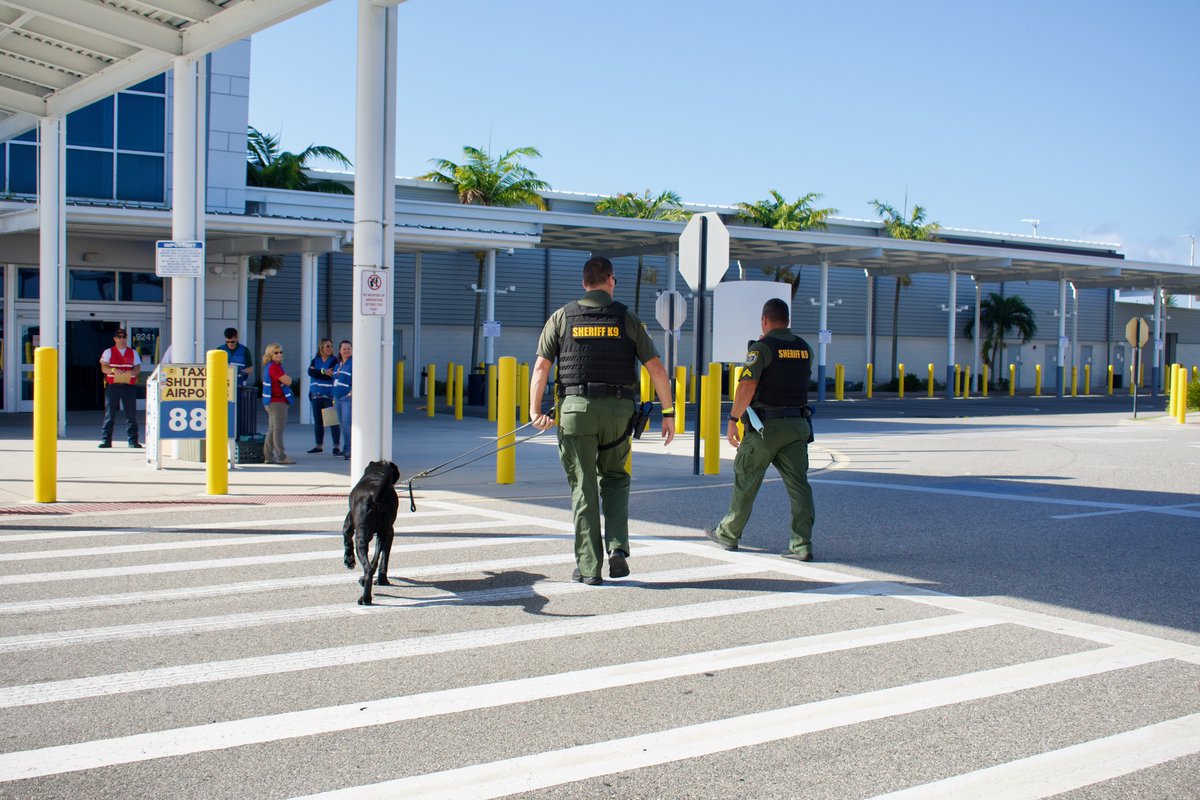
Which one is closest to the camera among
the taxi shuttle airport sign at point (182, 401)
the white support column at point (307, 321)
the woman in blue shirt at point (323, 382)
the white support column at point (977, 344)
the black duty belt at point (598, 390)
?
the black duty belt at point (598, 390)

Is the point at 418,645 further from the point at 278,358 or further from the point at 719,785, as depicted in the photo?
the point at 278,358

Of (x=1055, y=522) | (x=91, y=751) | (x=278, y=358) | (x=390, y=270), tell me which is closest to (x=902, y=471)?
(x=1055, y=522)

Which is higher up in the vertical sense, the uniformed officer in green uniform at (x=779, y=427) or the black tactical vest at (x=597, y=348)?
the black tactical vest at (x=597, y=348)

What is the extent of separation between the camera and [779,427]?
27.3 ft

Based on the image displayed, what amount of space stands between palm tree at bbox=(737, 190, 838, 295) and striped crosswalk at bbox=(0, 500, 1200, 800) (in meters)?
38.1

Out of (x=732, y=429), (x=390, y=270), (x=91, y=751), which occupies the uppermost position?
(x=390, y=270)

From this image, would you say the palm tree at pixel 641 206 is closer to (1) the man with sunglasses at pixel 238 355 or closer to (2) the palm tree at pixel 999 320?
(2) the palm tree at pixel 999 320

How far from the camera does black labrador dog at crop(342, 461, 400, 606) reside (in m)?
6.75

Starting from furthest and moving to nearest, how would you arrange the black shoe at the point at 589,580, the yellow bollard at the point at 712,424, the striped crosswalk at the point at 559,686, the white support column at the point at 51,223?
the white support column at the point at 51,223, the yellow bollard at the point at 712,424, the black shoe at the point at 589,580, the striped crosswalk at the point at 559,686

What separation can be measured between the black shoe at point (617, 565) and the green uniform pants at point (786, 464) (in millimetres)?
1322

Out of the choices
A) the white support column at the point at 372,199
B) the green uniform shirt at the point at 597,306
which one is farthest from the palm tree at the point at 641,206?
the green uniform shirt at the point at 597,306

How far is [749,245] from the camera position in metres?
36.6

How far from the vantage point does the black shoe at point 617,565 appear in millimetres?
7418

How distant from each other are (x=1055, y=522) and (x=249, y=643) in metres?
7.36
